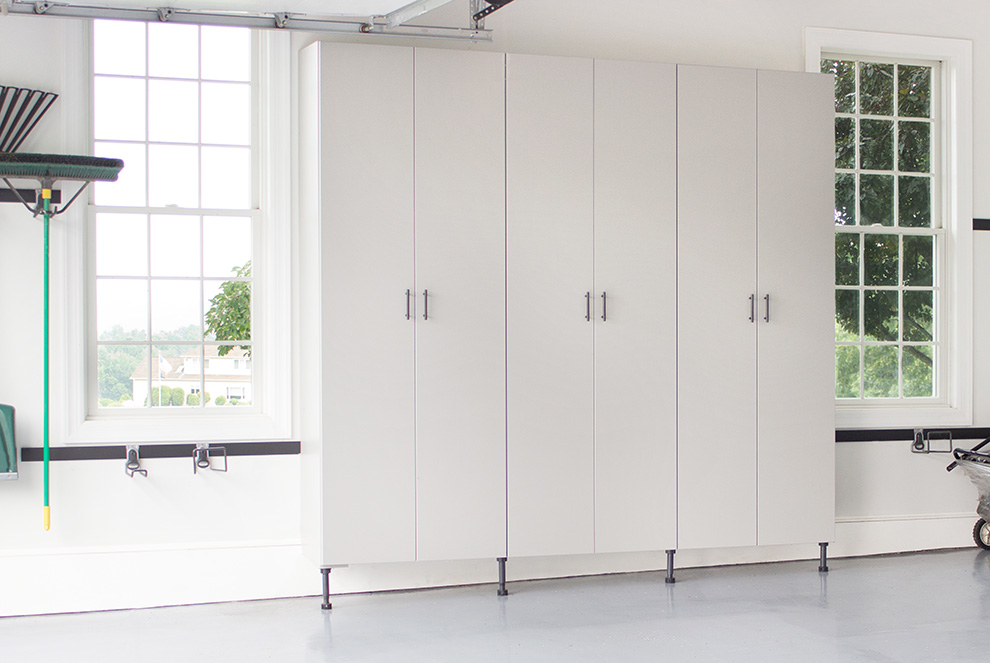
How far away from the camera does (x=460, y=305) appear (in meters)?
4.11

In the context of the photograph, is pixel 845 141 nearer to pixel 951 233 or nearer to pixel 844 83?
pixel 844 83

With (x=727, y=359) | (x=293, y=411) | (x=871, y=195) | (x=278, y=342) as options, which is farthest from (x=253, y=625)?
(x=871, y=195)

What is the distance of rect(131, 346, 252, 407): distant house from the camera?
429 cm

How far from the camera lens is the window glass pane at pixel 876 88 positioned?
517 cm

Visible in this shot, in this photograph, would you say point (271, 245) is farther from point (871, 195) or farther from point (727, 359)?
point (871, 195)

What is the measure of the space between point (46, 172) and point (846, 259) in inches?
167

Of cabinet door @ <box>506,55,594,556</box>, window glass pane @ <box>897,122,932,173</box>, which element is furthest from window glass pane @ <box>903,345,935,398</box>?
cabinet door @ <box>506,55,594,556</box>

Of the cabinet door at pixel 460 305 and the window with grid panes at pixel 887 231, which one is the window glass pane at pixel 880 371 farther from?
the cabinet door at pixel 460 305

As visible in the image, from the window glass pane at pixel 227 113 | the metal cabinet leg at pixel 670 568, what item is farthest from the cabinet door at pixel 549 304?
the window glass pane at pixel 227 113

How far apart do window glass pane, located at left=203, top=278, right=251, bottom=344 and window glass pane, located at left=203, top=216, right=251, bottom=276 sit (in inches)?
2.3

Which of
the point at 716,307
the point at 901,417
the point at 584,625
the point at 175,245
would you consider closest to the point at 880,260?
the point at 901,417

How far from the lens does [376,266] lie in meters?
4.01

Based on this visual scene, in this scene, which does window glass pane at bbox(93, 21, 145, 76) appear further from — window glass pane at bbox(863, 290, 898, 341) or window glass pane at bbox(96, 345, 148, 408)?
window glass pane at bbox(863, 290, 898, 341)

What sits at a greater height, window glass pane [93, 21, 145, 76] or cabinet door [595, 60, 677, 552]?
window glass pane [93, 21, 145, 76]
